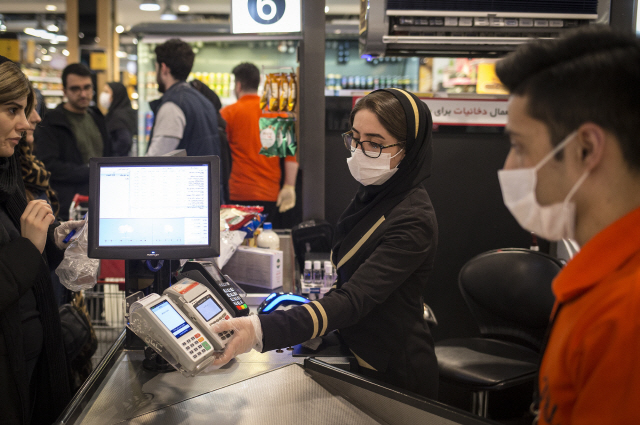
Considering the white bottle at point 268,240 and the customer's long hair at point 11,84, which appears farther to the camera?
the white bottle at point 268,240

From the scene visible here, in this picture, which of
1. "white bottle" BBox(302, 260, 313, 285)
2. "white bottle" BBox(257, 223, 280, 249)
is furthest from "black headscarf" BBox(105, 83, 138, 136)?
"white bottle" BBox(302, 260, 313, 285)

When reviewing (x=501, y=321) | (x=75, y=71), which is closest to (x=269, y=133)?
(x=501, y=321)

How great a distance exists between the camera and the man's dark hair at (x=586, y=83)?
0.79 meters

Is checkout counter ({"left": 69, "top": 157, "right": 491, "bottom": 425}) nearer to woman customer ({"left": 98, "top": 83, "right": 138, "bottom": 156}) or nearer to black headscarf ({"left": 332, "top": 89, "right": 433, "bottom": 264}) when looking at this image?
black headscarf ({"left": 332, "top": 89, "right": 433, "bottom": 264})

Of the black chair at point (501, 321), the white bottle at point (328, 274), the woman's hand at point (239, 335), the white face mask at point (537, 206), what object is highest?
the white face mask at point (537, 206)

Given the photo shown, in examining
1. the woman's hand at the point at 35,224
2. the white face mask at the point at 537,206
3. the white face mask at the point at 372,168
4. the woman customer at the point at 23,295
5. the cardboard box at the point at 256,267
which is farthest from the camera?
the cardboard box at the point at 256,267

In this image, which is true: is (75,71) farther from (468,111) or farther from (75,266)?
(468,111)

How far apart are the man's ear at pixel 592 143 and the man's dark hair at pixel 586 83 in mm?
11

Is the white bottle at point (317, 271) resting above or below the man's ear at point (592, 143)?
below

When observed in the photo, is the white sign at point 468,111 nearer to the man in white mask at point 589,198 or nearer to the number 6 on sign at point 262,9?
the number 6 on sign at point 262,9

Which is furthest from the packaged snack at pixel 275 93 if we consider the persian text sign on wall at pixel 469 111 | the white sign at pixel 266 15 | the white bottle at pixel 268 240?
the persian text sign on wall at pixel 469 111

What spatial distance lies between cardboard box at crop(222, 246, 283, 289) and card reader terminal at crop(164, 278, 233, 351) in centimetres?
103

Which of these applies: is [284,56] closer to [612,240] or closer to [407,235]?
[407,235]

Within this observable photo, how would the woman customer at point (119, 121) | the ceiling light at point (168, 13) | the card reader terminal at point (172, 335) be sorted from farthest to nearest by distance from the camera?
the ceiling light at point (168, 13), the woman customer at point (119, 121), the card reader terminal at point (172, 335)
